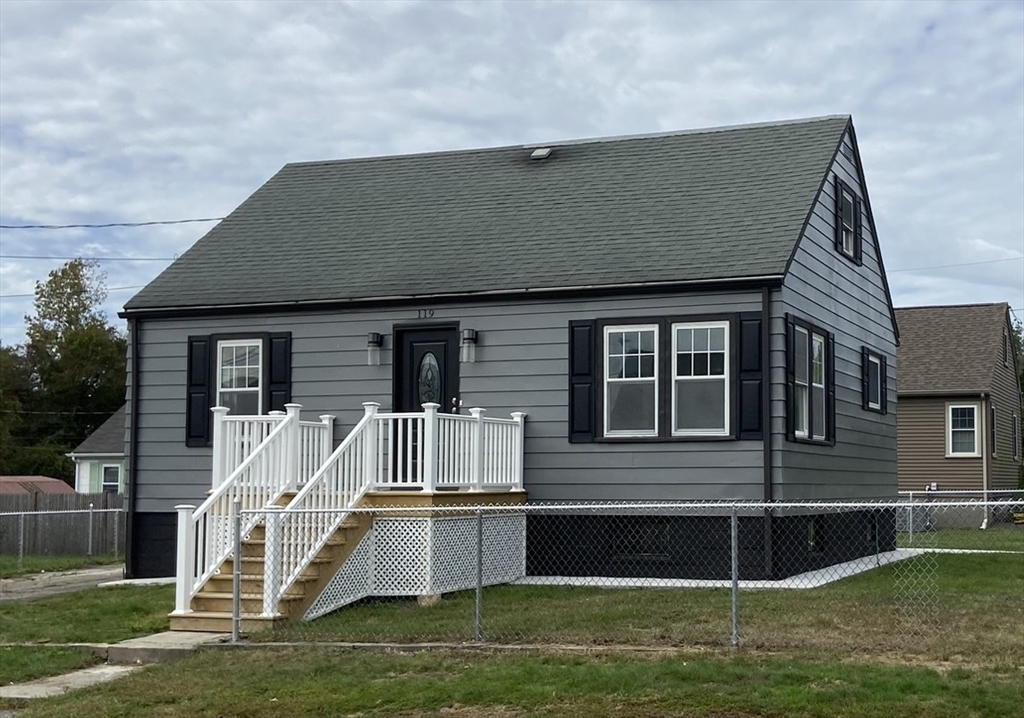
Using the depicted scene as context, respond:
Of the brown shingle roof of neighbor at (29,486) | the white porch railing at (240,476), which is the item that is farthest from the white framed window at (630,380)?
the brown shingle roof of neighbor at (29,486)

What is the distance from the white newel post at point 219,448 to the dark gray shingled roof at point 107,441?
2682 cm

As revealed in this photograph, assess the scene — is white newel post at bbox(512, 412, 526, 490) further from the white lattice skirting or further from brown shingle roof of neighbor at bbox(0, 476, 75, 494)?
brown shingle roof of neighbor at bbox(0, 476, 75, 494)

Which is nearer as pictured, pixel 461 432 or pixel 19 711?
pixel 19 711

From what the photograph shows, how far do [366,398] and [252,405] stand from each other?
178cm

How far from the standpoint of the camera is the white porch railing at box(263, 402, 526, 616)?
→ 41.5 feet

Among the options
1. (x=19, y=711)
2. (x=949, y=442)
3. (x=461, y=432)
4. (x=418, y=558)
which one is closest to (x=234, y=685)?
(x=19, y=711)

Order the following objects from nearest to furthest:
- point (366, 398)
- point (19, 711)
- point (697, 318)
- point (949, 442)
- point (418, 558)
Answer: point (19, 711) → point (418, 558) → point (697, 318) → point (366, 398) → point (949, 442)

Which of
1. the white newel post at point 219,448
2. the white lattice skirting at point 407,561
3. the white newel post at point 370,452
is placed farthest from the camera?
the white newel post at point 219,448

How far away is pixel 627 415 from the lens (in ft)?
53.0

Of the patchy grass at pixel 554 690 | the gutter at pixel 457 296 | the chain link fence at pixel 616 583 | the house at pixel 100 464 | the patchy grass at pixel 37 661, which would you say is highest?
the gutter at pixel 457 296

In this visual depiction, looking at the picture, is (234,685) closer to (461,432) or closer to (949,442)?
(461,432)

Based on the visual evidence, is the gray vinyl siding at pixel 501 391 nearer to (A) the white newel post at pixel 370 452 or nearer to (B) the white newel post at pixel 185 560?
(A) the white newel post at pixel 370 452

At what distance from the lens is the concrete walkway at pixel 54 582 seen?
54.7 ft

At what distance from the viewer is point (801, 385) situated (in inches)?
651
